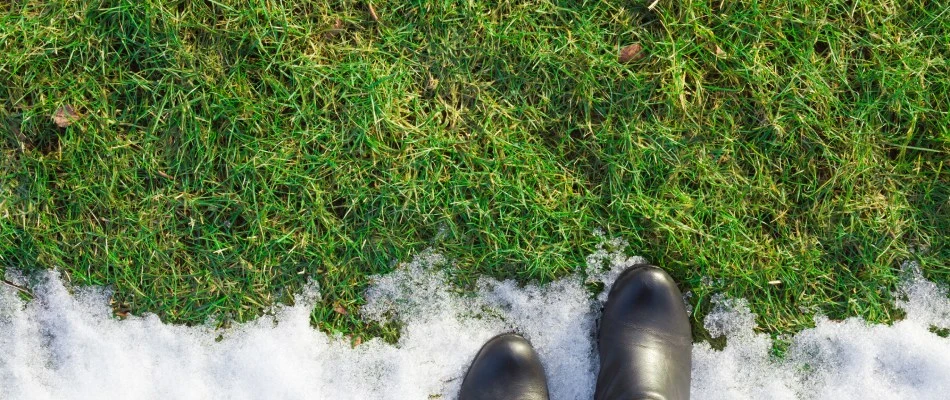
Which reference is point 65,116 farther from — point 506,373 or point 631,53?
point 631,53

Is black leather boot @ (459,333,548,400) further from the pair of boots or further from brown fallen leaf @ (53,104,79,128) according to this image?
brown fallen leaf @ (53,104,79,128)

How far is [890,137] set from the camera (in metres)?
1.63

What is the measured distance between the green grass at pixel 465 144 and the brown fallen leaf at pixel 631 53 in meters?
0.03

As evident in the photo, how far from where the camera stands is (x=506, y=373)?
5.40 ft

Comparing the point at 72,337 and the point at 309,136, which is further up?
the point at 309,136

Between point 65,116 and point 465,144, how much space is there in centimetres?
114

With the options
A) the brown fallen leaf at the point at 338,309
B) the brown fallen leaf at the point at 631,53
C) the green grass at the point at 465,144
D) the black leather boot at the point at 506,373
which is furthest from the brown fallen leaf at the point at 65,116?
the brown fallen leaf at the point at 631,53

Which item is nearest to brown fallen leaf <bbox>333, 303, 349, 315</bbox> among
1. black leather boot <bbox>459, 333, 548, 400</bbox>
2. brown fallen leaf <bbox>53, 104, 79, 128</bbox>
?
black leather boot <bbox>459, 333, 548, 400</bbox>

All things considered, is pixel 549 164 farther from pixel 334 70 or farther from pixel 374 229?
pixel 334 70

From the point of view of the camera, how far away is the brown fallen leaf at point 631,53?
161 centimetres

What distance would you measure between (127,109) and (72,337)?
705mm

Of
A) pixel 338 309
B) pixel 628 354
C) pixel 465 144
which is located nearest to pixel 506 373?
pixel 628 354

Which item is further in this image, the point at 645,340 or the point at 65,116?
the point at 645,340

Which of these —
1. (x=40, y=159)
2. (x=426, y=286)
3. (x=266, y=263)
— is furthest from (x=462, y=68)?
(x=40, y=159)
